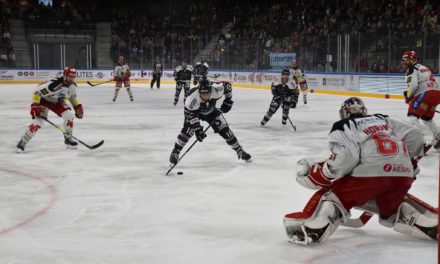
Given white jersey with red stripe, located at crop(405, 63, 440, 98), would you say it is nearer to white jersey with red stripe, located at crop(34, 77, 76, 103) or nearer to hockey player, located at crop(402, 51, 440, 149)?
hockey player, located at crop(402, 51, 440, 149)

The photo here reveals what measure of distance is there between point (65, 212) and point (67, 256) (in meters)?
1.11

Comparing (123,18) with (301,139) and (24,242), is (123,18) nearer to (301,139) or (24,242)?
(301,139)

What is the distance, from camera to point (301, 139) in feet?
28.3

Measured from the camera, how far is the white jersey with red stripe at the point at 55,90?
7270 millimetres

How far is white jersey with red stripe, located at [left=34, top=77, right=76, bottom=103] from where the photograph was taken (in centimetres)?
727

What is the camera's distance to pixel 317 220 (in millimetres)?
3418

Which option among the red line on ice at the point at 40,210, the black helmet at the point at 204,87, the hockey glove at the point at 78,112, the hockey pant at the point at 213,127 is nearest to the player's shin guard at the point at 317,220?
the red line on ice at the point at 40,210

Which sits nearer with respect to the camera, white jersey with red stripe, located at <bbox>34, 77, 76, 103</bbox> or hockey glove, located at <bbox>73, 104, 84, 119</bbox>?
white jersey with red stripe, located at <bbox>34, 77, 76, 103</bbox>

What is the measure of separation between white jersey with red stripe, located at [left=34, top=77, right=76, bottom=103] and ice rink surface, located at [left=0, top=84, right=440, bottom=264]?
2.38 feet

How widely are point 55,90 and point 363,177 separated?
4978 mm

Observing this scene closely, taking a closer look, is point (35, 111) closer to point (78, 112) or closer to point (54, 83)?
point (54, 83)

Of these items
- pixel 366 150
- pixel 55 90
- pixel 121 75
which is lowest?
pixel 366 150

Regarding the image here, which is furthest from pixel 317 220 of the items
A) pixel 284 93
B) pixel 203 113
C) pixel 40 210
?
pixel 284 93

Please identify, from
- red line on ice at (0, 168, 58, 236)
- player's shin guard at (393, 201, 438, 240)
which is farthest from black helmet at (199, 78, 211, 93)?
player's shin guard at (393, 201, 438, 240)
